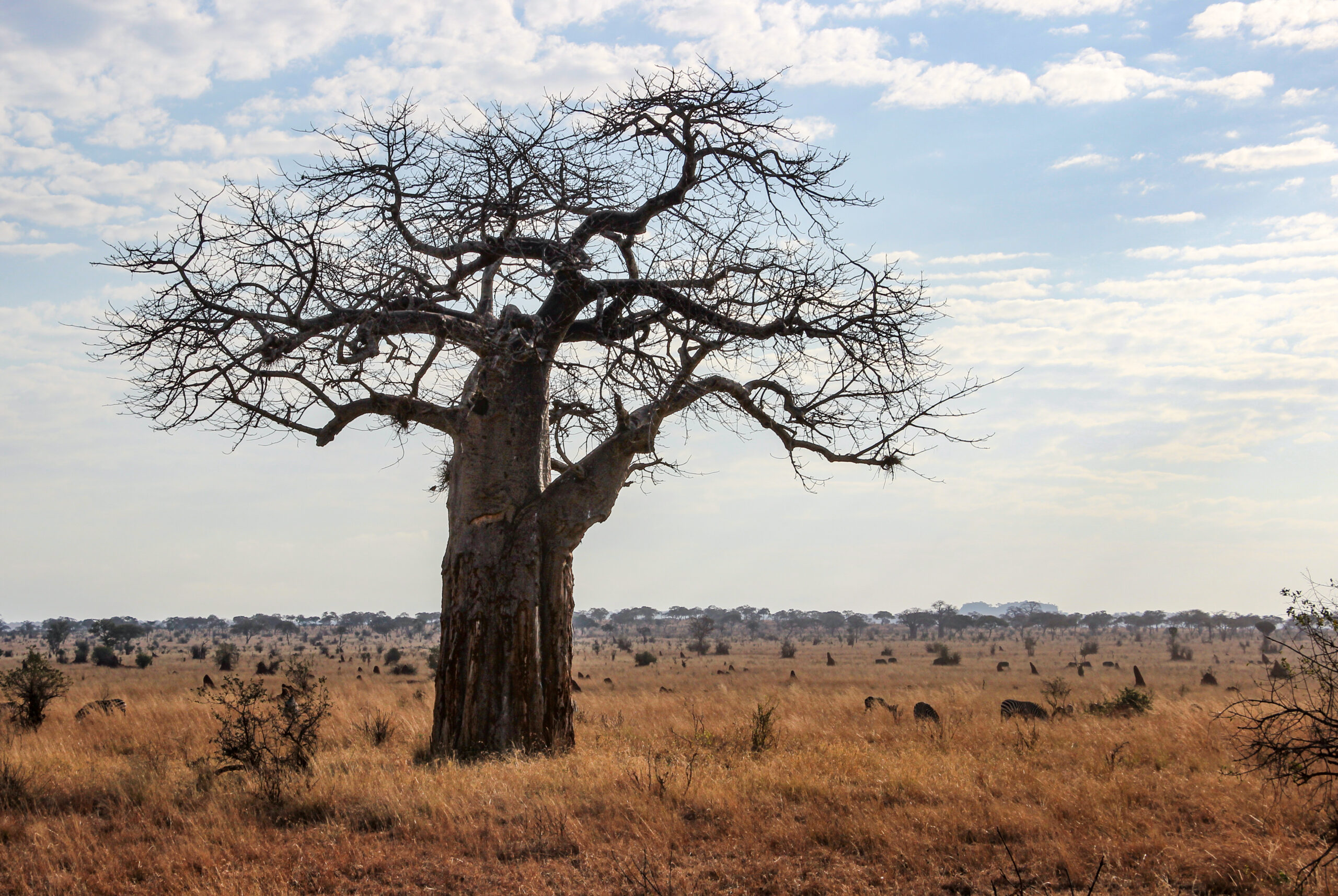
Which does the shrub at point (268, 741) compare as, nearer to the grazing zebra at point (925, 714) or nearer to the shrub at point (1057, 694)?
the grazing zebra at point (925, 714)

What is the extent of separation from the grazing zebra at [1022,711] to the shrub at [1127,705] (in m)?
1.08

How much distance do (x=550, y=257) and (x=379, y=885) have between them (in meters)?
5.81

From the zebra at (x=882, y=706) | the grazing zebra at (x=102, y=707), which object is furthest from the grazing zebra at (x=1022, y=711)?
the grazing zebra at (x=102, y=707)

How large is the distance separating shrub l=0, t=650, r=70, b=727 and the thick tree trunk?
7.84m

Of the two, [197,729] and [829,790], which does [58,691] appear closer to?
[197,729]

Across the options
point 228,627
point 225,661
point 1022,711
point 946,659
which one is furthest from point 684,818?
point 228,627

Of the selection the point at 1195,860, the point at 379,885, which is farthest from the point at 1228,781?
the point at 379,885

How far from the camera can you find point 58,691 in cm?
1490

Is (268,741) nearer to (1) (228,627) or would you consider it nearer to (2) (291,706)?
(2) (291,706)

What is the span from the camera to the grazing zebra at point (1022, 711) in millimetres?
13031

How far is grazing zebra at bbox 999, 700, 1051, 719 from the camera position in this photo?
13.0 meters

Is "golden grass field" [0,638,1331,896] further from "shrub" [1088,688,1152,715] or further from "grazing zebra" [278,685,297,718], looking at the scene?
"shrub" [1088,688,1152,715]

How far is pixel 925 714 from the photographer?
13.2 meters

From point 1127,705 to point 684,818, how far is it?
10043 millimetres
